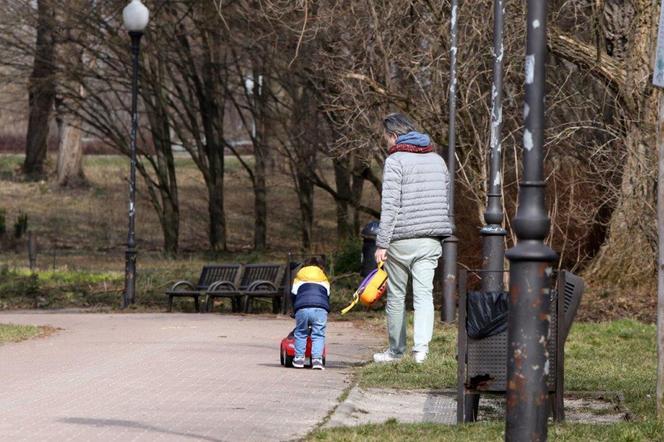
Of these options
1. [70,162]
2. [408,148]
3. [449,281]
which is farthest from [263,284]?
[70,162]

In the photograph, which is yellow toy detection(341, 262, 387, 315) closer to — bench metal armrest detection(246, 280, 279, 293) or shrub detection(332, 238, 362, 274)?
bench metal armrest detection(246, 280, 279, 293)

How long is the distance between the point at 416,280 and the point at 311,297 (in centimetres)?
91

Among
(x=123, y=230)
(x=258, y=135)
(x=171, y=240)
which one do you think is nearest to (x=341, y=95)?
(x=258, y=135)

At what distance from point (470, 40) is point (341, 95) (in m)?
2.30

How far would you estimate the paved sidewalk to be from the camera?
8445 mm

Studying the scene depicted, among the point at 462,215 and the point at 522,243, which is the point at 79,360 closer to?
the point at 522,243

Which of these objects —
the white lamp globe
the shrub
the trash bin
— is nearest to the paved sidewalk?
the trash bin

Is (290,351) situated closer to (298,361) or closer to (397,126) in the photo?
(298,361)

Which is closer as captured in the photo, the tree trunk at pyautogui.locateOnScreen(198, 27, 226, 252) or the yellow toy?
the yellow toy

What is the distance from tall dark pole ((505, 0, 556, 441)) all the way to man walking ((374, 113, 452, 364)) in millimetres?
5684

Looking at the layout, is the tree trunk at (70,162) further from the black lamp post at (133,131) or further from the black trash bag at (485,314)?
the black trash bag at (485,314)

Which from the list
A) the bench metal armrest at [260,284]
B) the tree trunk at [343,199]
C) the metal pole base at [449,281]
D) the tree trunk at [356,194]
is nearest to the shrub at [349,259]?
the bench metal armrest at [260,284]

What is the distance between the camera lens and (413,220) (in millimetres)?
12102

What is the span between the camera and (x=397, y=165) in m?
12.1
